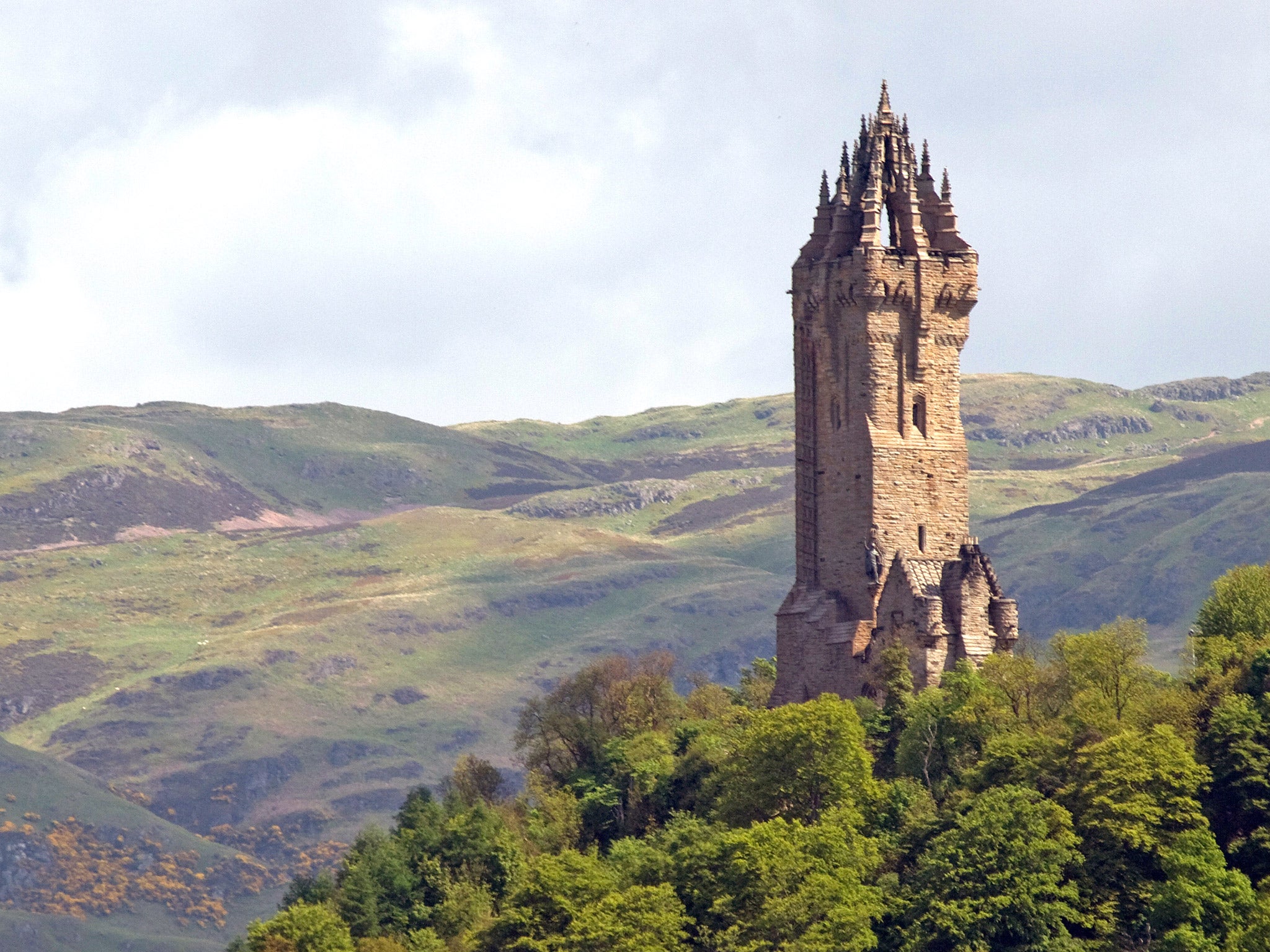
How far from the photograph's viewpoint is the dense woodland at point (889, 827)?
99.2 m

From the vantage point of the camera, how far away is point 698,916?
346ft

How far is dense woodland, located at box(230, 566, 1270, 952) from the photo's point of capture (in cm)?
9919

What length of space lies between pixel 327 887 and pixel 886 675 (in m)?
27.4

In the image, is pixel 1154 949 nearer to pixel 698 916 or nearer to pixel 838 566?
pixel 698 916

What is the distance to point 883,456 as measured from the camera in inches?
4724

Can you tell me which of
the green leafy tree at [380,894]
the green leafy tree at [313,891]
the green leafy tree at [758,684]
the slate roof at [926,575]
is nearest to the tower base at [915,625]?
the slate roof at [926,575]

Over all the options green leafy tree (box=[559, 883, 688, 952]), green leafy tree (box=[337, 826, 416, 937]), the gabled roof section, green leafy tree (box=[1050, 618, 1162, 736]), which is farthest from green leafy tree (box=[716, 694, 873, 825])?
green leafy tree (box=[337, 826, 416, 937])

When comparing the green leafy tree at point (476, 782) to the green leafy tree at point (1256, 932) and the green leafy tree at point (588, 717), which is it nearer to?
the green leafy tree at point (588, 717)

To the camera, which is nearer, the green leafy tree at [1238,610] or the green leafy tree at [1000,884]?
the green leafy tree at [1000,884]

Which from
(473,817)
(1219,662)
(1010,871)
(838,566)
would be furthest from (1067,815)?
(473,817)

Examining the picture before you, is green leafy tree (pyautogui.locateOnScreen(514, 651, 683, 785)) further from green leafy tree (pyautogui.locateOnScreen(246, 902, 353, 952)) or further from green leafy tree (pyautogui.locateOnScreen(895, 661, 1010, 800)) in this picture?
green leafy tree (pyautogui.locateOnScreen(895, 661, 1010, 800))

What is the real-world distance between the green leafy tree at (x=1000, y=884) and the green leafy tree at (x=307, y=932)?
25.6m

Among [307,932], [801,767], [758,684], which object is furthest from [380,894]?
[758,684]

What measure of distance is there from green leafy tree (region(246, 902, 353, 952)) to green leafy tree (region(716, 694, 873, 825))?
635 inches
